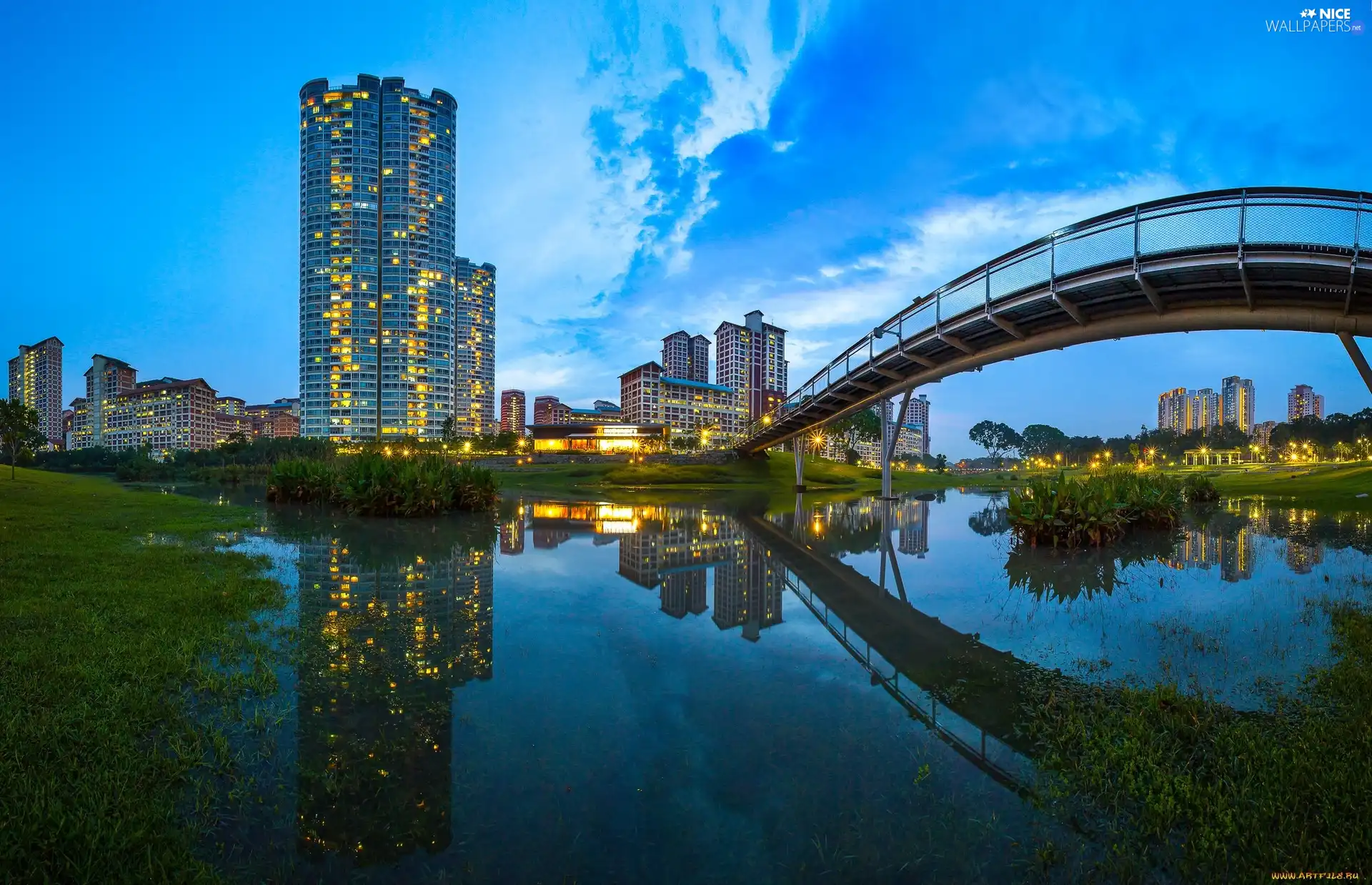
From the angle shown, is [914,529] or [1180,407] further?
[1180,407]

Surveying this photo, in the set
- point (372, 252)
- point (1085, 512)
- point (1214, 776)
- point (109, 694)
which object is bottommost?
point (1214, 776)

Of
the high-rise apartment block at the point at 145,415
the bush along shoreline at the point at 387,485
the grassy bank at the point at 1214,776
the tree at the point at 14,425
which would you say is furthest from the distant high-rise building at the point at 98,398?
the grassy bank at the point at 1214,776

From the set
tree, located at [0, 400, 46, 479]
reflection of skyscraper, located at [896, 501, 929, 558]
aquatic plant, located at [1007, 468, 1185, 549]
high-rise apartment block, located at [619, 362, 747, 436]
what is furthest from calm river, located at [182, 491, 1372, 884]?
high-rise apartment block, located at [619, 362, 747, 436]

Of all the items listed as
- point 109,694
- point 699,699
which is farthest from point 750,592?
point 109,694

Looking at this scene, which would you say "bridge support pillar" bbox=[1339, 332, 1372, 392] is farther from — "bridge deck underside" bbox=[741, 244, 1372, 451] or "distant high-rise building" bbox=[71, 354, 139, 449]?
"distant high-rise building" bbox=[71, 354, 139, 449]

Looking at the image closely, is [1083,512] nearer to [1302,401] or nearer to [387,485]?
[387,485]

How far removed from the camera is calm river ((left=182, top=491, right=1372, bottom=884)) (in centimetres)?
322

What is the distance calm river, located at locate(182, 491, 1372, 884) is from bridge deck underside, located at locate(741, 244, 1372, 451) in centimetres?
571

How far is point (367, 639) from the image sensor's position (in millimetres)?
6887

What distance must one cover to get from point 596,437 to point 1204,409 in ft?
671

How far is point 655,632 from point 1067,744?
466 centimetres

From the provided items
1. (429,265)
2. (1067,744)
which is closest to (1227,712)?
(1067,744)

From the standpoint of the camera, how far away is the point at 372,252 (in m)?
122

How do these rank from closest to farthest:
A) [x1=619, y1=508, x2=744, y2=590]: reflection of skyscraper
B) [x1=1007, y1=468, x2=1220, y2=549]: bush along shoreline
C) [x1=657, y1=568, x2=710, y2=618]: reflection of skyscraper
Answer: [x1=657, y1=568, x2=710, y2=618]: reflection of skyscraper, [x1=619, y1=508, x2=744, y2=590]: reflection of skyscraper, [x1=1007, y1=468, x2=1220, y2=549]: bush along shoreline
